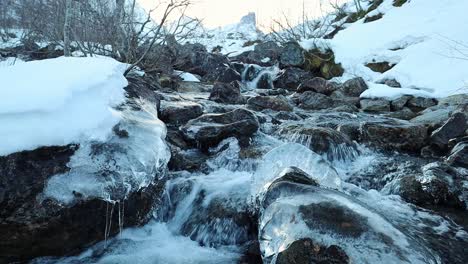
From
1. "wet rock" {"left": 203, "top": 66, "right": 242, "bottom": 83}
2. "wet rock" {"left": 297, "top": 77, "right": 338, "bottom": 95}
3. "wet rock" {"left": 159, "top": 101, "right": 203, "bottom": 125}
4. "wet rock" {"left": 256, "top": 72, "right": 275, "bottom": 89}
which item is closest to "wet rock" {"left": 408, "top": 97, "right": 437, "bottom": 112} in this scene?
"wet rock" {"left": 297, "top": 77, "right": 338, "bottom": 95}

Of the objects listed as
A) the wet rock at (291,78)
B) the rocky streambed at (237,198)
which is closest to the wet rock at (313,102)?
the rocky streambed at (237,198)

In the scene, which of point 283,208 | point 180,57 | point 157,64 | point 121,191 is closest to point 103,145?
point 121,191

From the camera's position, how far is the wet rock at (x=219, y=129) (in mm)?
4574

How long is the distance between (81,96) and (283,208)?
1707 millimetres

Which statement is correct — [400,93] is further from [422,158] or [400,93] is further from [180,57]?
[180,57]

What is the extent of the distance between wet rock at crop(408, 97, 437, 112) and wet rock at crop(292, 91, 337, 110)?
1571 millimetres

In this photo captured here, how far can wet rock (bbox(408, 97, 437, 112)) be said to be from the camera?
7.66 metres

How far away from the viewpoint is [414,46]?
416 inches

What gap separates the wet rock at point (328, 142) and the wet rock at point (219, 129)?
2.15 ft

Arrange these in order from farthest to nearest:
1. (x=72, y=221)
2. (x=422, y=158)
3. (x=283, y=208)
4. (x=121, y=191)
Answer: (x=422, y=158)
(x=121, y=191)
(x=72, y=221)
(x=283, y=208)

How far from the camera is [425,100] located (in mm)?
7719

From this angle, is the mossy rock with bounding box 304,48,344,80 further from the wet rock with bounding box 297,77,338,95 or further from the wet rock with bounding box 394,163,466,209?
the wet rock with bounding box 394,163,466,209

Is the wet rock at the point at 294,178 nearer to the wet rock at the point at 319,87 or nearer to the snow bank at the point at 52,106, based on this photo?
the snow bank at the point at 52,106

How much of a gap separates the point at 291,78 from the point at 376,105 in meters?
4.43
